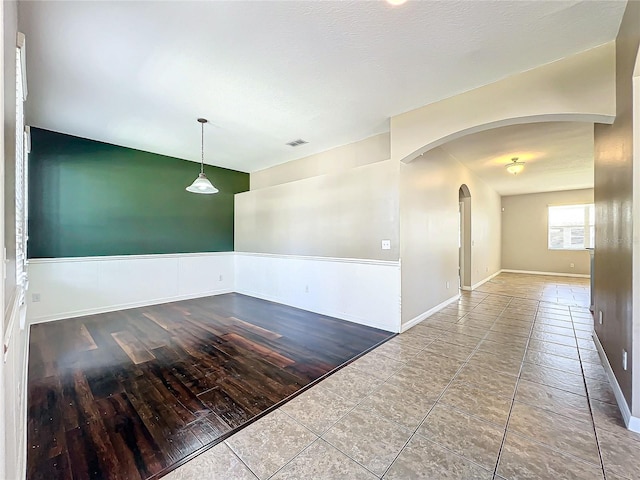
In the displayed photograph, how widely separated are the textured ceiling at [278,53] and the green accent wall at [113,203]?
2.34 ft

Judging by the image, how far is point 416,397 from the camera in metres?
2.23

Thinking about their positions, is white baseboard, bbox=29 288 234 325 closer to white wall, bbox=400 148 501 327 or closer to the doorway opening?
white wall, bbox=400 148 501 327

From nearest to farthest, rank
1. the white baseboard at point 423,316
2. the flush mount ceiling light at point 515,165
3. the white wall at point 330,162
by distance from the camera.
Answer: the white baseboard at point 423,316 → the white wall at point 330,162 → the flush mount ceiling light at point 515,165

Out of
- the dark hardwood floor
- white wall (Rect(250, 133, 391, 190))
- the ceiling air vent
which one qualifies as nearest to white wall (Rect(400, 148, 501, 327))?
white wall (Rect(250, 133, 391, 190))

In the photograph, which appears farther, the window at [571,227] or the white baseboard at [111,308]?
the window at [571,227]

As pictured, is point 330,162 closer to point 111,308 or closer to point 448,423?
point 448,423

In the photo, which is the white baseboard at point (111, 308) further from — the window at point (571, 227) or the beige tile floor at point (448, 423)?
the window at point (571, 227)

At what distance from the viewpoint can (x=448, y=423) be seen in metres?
1.93

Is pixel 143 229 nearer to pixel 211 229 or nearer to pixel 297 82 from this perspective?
pixel 211 229

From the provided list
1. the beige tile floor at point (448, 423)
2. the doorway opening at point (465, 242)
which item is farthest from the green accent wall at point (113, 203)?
the doorway opening at point (465, 242)

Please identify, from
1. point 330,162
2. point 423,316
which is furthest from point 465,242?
point 330,162

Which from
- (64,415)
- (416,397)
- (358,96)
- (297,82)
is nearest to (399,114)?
(358,96)

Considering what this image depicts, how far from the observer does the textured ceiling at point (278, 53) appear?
2021mm

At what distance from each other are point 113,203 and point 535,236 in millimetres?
11506
